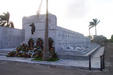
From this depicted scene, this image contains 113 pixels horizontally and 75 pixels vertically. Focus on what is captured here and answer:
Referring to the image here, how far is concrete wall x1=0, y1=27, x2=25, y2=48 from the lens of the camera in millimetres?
18000

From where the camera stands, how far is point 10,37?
19.3 meters

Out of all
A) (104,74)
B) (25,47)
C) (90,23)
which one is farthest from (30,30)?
(90,23)

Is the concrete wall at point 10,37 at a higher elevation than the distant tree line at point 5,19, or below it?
below

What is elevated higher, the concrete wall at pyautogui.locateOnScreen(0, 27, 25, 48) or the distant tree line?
the distant tree line

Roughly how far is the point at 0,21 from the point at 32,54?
77.2 ft

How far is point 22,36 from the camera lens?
21797 millimetres

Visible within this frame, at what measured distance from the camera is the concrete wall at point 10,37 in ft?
59.1

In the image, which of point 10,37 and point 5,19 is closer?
point 10,37

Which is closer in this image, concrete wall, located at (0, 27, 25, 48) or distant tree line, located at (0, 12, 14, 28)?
concrete wall, located at (0, 27, 25, 48)

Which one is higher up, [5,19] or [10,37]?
[5,19]

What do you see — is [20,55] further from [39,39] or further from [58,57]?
[58,57]

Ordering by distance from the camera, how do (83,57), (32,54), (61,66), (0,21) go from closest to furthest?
(61,66) < (83,57) < (32,54) < (0,21)

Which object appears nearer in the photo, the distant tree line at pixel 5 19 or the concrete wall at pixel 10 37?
the concrete wall at pixel 10 37

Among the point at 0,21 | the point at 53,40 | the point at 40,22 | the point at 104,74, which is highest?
the point at 0,21
